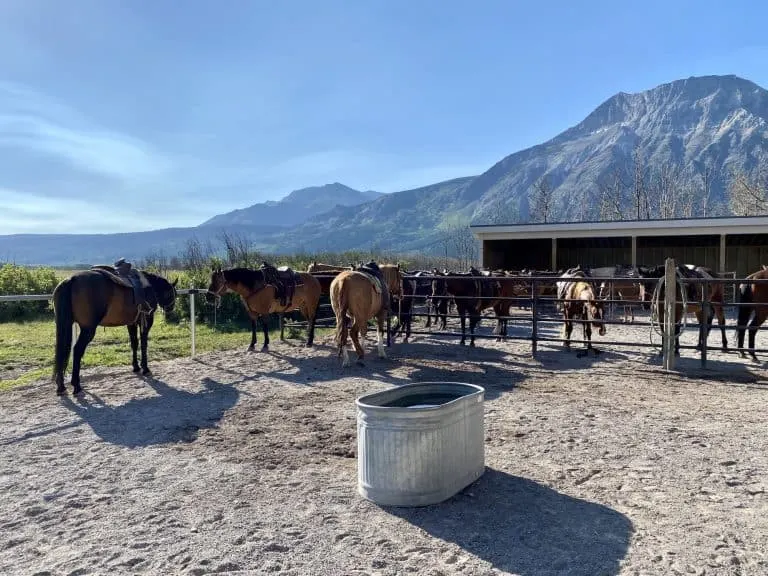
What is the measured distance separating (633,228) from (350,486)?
16.0 metres

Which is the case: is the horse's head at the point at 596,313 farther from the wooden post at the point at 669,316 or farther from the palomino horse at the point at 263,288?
the palomino horse at the point at 263,288

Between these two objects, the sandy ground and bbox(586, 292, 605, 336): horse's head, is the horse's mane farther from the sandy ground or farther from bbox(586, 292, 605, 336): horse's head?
bbox(586, 292, 605, 336): horse's head

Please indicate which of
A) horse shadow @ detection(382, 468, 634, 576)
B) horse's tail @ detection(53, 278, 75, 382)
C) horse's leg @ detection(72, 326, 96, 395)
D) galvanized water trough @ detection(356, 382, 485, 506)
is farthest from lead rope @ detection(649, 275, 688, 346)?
horse's tail @ detection(53, 278, 75, 382)

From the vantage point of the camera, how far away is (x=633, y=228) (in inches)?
675

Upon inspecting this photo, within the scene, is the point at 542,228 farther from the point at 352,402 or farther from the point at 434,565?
the point at 434,565

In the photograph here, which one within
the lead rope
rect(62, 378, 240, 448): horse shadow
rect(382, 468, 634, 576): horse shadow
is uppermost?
the lead rope

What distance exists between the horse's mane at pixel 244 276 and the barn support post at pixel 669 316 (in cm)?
625

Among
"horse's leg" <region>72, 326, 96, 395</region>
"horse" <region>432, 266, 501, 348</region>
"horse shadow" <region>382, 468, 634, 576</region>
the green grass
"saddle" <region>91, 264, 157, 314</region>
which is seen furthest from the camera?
"horse" <region>432, 266, 501, 348</region>

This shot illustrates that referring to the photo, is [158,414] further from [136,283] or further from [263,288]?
[263,288]

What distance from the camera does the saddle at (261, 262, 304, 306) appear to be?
31.3ft

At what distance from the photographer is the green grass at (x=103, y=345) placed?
8.52 metres

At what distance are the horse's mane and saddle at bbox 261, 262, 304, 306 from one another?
0.46ft

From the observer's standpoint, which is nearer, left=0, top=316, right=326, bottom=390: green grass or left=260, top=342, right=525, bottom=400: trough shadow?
left=260, top=342, right=525, bottom=400: trough shadow

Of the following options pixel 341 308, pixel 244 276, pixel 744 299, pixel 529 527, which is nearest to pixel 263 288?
pixel 244 276
